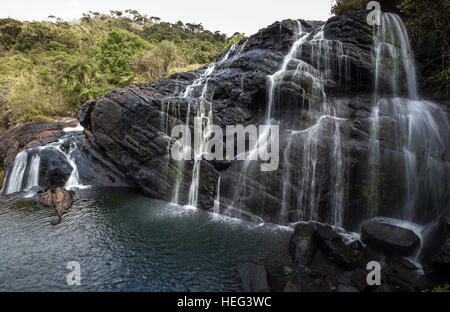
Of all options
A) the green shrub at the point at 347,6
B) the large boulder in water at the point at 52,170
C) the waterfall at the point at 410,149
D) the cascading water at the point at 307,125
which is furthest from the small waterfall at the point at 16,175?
the green shrub at the point at 347,6

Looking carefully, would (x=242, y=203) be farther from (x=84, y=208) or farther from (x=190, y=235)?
(x=84, y=208)

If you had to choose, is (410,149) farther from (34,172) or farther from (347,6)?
(34,172)

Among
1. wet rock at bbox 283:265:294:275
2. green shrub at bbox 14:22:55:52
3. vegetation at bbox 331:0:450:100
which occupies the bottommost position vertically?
wet rock at bbox 283:265:294:275

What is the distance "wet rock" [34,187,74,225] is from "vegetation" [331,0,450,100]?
17115 mm

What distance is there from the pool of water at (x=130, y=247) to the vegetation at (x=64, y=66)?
1470 centimetres

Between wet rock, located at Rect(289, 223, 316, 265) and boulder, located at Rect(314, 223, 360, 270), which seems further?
wet rock, located at Rect(289, 223, 316, 265)

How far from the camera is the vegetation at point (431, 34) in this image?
342 inches

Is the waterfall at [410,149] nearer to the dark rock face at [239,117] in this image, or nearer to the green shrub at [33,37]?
the dark rock face at [239,117]

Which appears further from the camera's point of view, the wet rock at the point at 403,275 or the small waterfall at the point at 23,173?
the small waterfall at the point at 23,173

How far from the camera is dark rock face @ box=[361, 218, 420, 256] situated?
271 inches

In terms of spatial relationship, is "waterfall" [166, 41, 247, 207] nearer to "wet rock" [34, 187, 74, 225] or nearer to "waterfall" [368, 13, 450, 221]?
"wet rock" [34, 187, 74, 225]

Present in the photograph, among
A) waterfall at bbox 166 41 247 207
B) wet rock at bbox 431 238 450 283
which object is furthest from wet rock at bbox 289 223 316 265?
waterfall at bbox 166 41 247 207

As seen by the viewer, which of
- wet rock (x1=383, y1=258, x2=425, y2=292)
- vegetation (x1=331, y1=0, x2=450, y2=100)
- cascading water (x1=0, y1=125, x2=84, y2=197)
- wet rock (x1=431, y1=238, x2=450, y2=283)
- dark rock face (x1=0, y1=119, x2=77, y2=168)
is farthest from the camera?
dark rock face (x1=0, y1=119, x2=77, y2=168)

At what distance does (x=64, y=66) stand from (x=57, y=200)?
23579 millimetres
